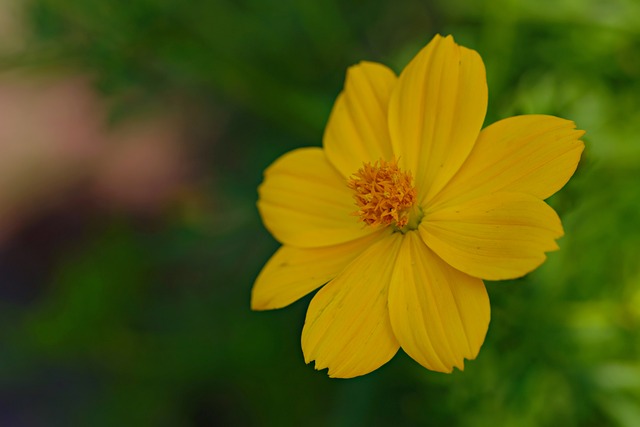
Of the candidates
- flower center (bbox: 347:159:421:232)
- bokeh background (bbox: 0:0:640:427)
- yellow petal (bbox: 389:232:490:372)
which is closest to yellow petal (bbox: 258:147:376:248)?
flower center (bbox: 347:159:421:232)

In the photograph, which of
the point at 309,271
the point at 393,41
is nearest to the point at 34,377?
the point at 393,41

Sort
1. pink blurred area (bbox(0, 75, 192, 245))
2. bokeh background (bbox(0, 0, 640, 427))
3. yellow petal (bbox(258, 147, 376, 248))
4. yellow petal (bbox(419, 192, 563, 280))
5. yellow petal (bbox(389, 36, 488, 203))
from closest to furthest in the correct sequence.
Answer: yellow petal (bbox(419, 192, 563, 280)) → yellow petal (bbox(389, 36, 488, 203)) → yellow petal (bbox(258, 147, 376, 248)) → bokeh background (bbox(0, 0, 640, 427)) → pink blurred area (bbox(0, 75, 192, 245))

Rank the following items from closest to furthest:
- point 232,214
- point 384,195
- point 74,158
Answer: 1. point 384,195
2. point 232,214
3. point 74,158

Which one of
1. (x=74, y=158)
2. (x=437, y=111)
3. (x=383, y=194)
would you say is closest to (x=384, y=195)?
(x=383, y=194)

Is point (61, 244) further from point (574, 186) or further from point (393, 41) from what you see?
point (574, 186)

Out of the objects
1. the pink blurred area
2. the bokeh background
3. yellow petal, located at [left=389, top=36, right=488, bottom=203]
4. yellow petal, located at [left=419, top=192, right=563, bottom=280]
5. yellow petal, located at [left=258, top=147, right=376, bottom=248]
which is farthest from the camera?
the pink blurred area

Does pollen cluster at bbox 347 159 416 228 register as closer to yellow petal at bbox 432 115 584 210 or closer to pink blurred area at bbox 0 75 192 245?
yellow petal at bbox 432 115 584 210

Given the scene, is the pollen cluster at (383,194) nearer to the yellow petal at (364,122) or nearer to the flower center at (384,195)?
the flower center at (384,195)

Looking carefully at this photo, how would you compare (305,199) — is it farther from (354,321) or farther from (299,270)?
(354,321)
